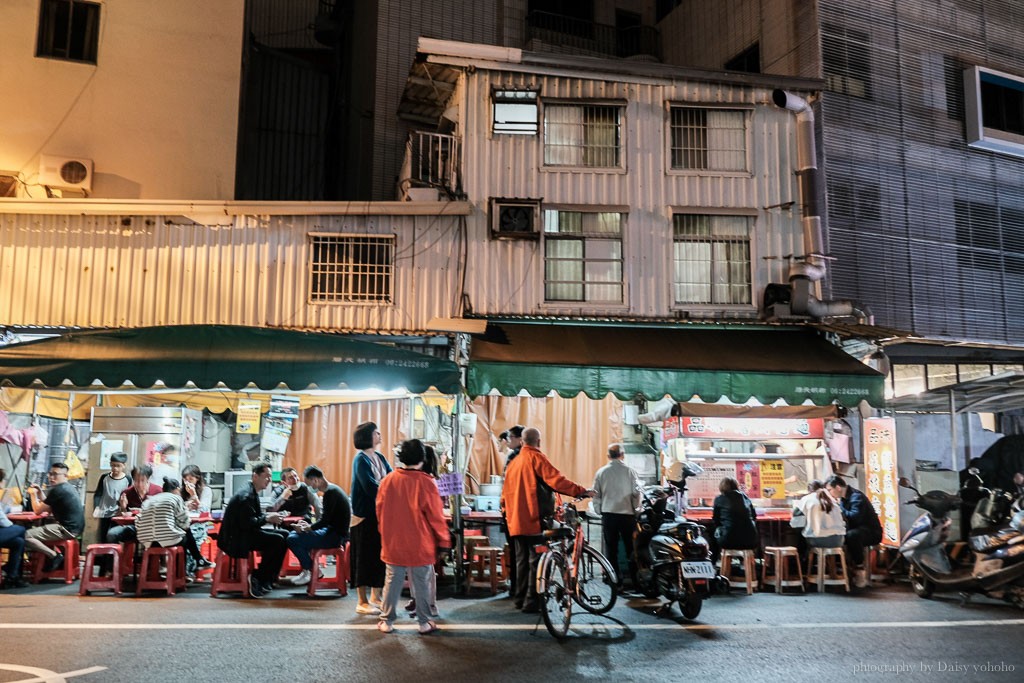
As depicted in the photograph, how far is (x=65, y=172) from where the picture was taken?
15.3 meters

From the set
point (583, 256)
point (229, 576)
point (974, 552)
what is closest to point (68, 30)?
point (583, 256)

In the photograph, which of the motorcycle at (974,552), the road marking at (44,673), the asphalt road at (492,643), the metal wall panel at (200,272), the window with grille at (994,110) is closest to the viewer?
the road marking at (44,673)

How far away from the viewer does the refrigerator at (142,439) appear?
12711 mm

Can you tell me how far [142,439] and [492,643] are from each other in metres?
8.46

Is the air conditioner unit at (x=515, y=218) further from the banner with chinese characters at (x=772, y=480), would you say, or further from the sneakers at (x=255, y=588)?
the sneakers at (x=255, y=588)

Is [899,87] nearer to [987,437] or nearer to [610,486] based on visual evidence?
[987,437]

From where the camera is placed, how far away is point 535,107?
15.2 metres

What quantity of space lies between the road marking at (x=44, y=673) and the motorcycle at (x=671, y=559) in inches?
236

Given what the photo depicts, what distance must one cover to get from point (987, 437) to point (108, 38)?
21.0m

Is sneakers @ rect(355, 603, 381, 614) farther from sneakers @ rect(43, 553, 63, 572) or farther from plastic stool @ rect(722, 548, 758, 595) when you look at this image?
sneakers @ rect(43, 553, 63, 572)

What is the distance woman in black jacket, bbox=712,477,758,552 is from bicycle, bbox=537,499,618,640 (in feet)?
8.75

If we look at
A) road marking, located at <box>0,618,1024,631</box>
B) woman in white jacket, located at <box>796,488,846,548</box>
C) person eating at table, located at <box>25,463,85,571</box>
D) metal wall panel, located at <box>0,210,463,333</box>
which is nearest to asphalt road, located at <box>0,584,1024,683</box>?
road marking, located at <box>0,618,1024,631</box>

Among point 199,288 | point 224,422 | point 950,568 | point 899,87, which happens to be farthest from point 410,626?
point 899,87

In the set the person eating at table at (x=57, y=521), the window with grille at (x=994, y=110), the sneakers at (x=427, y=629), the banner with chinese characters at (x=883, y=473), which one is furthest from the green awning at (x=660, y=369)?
the window with grille at (x=994, y=110)
